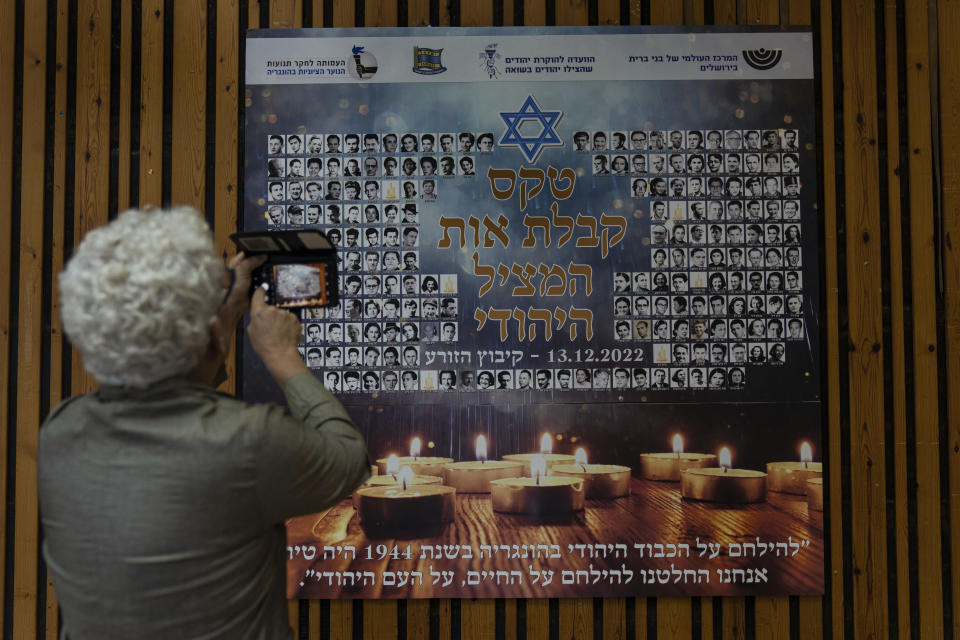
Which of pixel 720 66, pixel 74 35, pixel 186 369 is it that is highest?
pixel 74 35

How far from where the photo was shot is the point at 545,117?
252cm

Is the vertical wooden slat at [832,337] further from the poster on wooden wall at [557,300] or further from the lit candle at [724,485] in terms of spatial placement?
the lit candle at [724,485]

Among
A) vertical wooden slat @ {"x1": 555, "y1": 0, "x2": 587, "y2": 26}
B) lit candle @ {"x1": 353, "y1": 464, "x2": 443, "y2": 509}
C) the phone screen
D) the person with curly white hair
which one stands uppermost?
vertical wooden slat @ {"x1": 555, "y1": 0, "x2": 587, "y2": 26}

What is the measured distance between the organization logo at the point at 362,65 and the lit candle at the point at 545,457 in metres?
1.57

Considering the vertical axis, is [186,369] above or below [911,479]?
above

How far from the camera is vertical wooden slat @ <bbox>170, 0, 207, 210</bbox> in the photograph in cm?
255

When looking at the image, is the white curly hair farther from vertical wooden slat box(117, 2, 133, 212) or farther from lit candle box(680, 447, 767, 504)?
lit candle box(680, 447, 767, 504)

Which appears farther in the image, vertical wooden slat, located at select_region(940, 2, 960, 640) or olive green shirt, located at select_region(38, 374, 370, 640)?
vertical wooden slat, located at select_region(940, 2, 960, 640)

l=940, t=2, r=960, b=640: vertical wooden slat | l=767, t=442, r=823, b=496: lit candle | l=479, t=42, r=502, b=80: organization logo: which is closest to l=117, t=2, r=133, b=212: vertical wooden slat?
l=479, t=42, r=502, b=80: organization logo

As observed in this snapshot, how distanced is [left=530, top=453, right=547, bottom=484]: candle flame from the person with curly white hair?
1433 mm

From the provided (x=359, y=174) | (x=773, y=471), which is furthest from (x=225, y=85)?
(x=773, y=471)

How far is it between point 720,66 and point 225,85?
196cm

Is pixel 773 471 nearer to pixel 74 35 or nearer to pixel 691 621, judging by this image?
pixel 691 621

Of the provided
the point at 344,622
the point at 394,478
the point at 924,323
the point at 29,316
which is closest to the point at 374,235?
the point at 394,478
